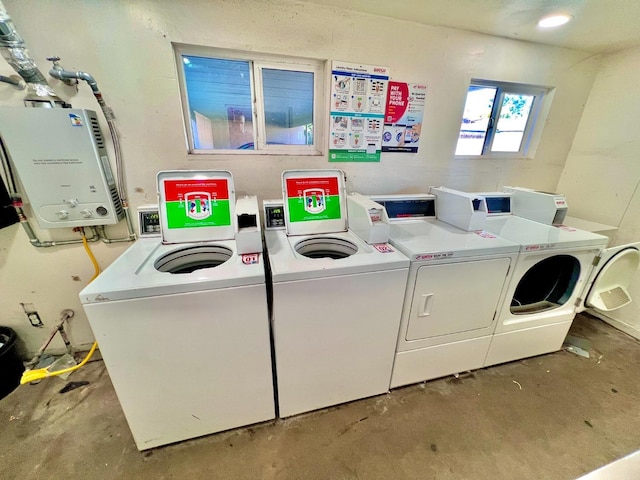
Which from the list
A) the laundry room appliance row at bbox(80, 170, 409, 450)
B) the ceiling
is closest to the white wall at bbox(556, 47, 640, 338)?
the ceiling

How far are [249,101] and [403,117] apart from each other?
3.83 ft

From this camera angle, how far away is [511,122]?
2375 millimetres

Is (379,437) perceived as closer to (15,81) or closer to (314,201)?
(314,201)

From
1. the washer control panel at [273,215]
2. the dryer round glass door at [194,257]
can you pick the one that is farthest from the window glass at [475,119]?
the dryer round glass door at [194,257]

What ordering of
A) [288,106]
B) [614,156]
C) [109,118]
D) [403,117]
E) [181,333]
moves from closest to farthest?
[181,333]
[109,118]
[288,106]
[403,117]
[614,156]

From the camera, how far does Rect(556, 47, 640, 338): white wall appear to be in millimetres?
2055

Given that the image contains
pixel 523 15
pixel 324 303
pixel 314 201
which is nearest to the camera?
pixel 324 303

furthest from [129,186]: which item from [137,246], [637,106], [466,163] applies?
[637,106]

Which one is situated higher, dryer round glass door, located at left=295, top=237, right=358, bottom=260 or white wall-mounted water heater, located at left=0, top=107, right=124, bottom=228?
white wall-mounted water heater, located at left=0, top=107, right=124, bottom=228

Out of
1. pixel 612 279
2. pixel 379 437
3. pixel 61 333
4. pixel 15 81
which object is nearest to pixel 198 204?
pixel 15 81

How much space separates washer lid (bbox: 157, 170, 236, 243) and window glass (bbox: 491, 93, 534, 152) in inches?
97.4

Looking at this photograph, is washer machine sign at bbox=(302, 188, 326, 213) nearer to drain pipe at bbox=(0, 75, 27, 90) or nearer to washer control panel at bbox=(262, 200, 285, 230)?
washer control panel at bbox=(262, 200, 285, 230)

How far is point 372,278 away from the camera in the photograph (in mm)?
1261

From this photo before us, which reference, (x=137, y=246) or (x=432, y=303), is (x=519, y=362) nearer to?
(x=432, y=303)
